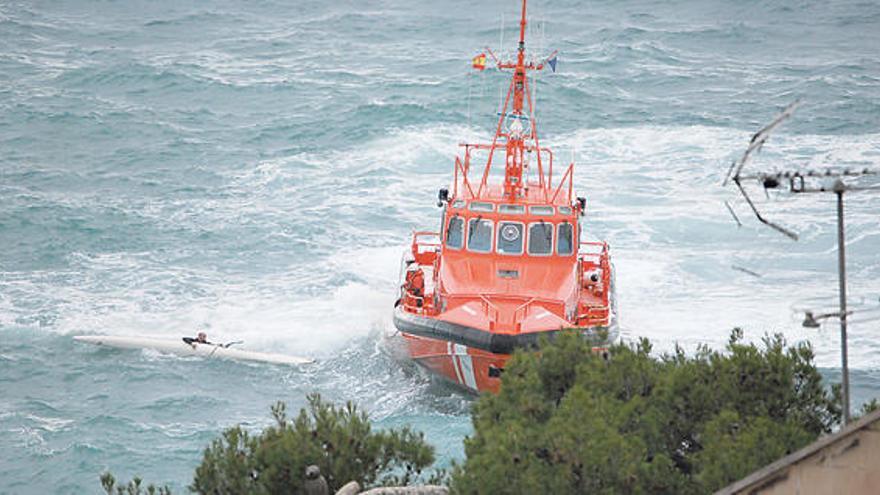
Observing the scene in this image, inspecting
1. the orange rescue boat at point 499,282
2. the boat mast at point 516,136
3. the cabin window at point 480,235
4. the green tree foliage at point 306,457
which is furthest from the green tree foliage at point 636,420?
the boat mast at point 516,136

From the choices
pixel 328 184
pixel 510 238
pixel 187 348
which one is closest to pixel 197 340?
pixel 187 348

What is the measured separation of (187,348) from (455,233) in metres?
6.48

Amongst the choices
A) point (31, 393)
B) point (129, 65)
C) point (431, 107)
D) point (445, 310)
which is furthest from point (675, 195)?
point (129, 65)

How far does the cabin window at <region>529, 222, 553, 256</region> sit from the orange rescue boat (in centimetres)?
2

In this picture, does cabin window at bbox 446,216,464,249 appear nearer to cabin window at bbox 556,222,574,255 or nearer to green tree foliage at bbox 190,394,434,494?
cabin window at bbox 556,222,574,255

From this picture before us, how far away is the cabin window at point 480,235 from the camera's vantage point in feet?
79.5

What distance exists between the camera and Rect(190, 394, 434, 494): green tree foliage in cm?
1459

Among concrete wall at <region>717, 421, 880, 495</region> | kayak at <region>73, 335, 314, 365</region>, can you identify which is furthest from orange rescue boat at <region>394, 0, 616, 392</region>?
concrete wall at <region>717, 421, 880, 495</region>

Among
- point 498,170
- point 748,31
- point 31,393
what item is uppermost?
point 748,31

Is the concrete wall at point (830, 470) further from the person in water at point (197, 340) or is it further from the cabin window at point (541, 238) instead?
the person in water at point (197, 340)

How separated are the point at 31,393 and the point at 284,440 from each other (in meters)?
A: 12.8

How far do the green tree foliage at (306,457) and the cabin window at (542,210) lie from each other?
9.44m

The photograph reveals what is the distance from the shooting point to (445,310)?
23391 mm

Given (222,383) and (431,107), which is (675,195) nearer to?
(431,107)
